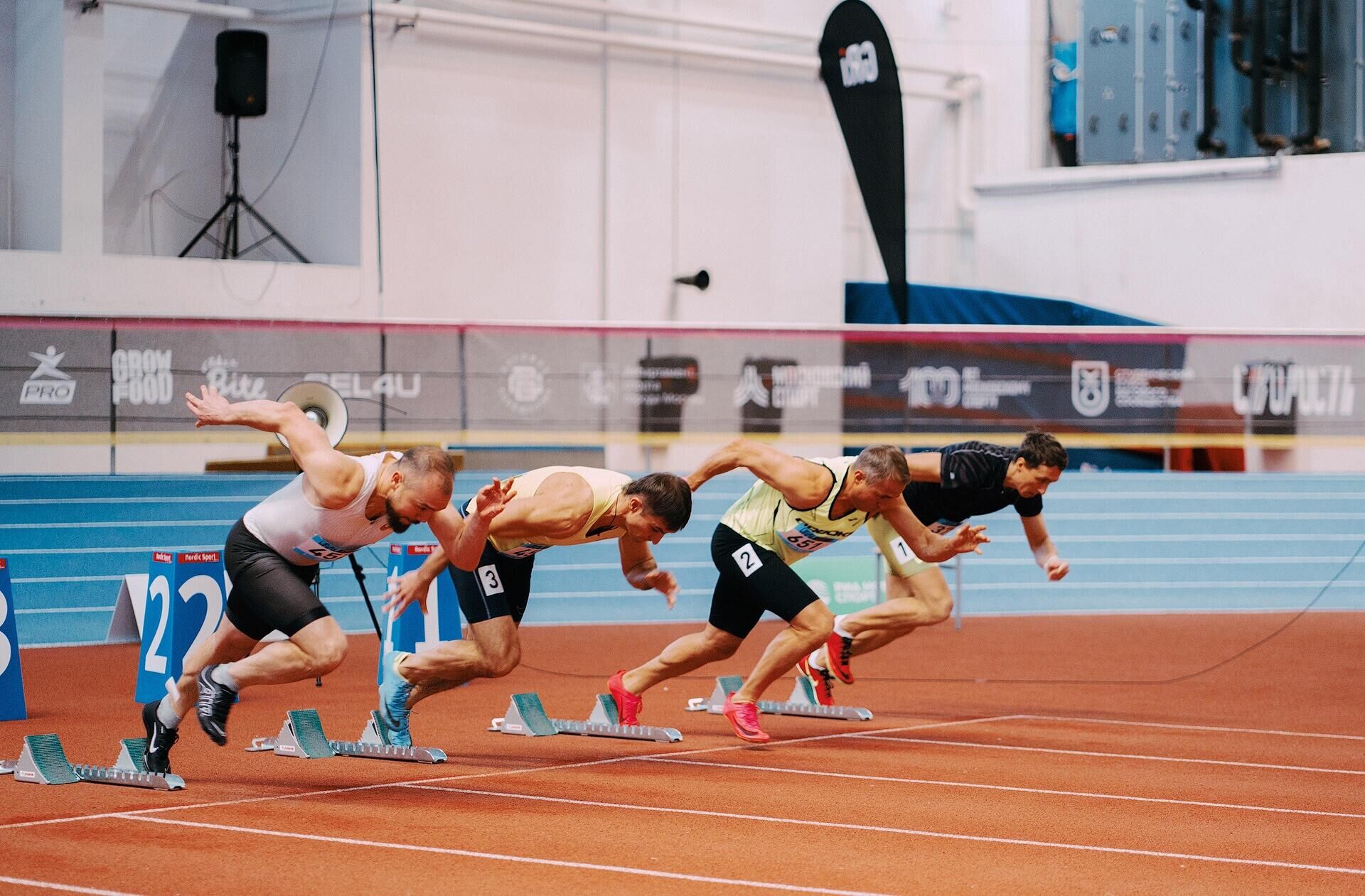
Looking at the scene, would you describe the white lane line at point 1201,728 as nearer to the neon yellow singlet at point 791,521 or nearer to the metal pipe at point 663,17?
the neon yellow singlet at point 791,521

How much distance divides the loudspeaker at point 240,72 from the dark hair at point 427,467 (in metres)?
11.4

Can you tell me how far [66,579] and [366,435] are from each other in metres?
2.49

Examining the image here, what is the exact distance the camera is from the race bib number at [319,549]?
580 cm

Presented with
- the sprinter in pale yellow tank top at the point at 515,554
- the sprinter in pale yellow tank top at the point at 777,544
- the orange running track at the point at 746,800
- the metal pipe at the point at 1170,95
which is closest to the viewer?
the orange running track at the point at 746,800

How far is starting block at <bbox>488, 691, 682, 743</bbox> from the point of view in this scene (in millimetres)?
7215

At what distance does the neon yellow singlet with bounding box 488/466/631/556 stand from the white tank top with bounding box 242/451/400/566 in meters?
0.67

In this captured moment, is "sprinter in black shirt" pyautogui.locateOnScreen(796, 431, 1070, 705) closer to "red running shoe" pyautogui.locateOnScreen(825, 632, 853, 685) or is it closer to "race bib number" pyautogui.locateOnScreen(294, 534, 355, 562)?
"red running shoe" pyautogui.locateOnScreen(825, 632, 853, 685)

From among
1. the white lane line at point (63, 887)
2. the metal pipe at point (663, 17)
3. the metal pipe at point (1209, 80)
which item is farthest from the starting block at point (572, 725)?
the metal pipe at point (1209, 80)

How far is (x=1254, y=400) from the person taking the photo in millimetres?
13578

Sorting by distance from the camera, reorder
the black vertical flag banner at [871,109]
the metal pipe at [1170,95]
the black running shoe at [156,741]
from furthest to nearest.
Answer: the metal pipe at [1170,95] < the black vertical flag banner at [871,109] < the black running shoe at [156,741]

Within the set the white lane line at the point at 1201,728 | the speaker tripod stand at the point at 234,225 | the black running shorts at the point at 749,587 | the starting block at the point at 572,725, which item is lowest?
the white lane line at the point at 1201,728

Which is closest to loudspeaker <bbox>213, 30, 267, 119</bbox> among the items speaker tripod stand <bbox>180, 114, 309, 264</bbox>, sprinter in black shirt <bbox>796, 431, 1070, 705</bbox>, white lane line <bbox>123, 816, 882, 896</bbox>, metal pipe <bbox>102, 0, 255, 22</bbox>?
speaker tripod stand <bbox>180, 114, 309, 264</bbox>

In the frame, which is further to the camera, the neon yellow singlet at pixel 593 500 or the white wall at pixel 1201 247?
the white wall at pixel 1201 247

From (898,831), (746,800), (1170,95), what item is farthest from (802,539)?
(1170,95)
